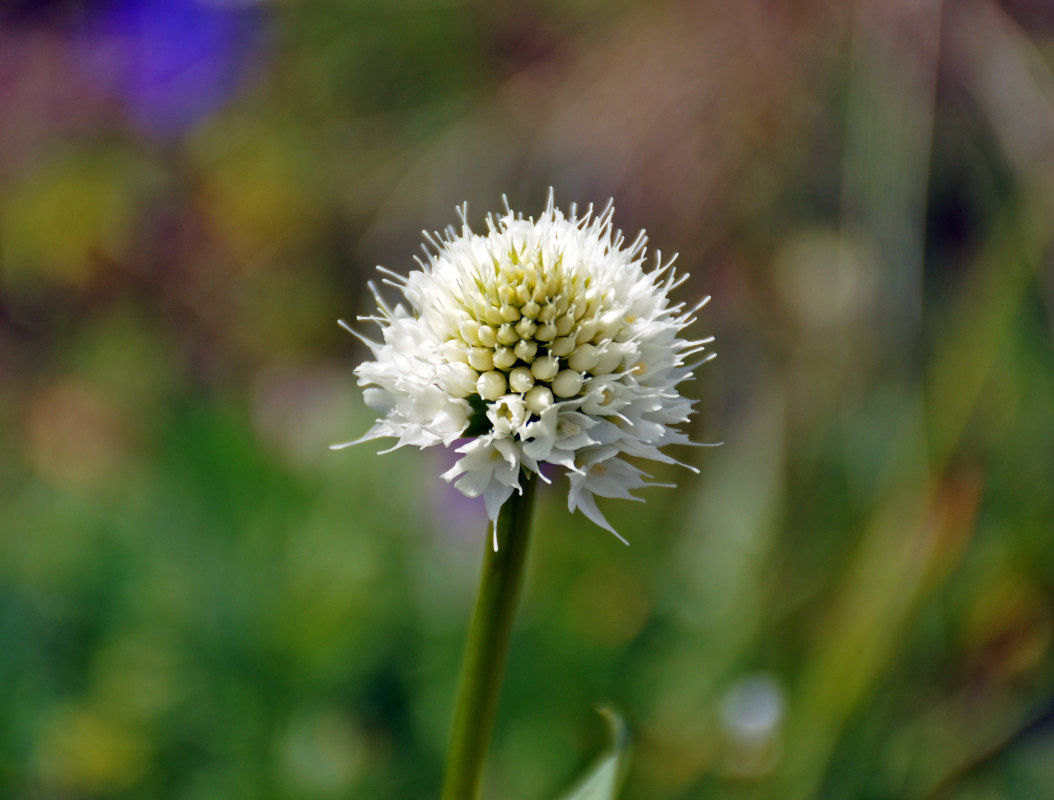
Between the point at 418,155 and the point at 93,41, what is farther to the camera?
the point at 93,41

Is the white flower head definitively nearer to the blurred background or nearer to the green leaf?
the green leaf

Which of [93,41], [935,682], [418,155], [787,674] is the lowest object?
[935,682]

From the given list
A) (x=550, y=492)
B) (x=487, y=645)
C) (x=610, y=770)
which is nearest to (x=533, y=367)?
(x=487, y=645)

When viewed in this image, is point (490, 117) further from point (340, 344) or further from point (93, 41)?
point (93, 41)

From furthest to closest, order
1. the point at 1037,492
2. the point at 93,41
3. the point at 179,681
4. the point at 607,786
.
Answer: the point at 93,41
the point at 1037,492
the point at 179,681
the point at 607,786

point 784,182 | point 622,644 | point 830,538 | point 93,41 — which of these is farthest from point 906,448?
point 93,41

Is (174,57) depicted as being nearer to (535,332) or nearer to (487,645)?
(535,332)

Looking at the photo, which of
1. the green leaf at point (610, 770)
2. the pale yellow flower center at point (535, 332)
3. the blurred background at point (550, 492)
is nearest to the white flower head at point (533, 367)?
the pale yellow flower center at point (535, 332)

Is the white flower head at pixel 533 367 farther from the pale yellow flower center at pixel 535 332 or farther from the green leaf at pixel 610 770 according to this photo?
the green leaf at pixel 610 770
